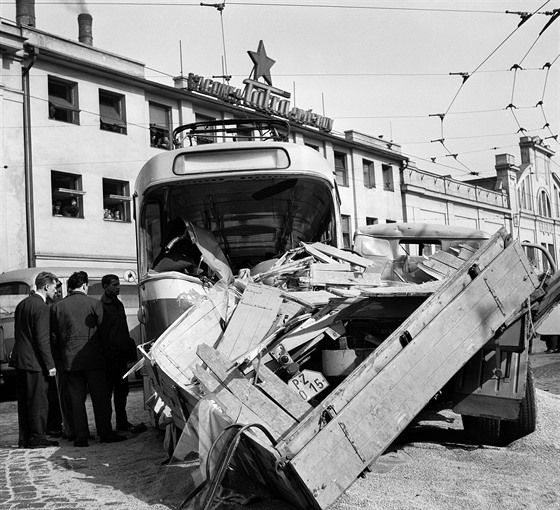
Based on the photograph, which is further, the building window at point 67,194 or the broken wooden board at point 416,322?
the building window at point 67,194

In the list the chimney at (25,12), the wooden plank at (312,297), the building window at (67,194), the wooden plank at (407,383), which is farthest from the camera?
the chimney at (25,12)

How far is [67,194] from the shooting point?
25.5 metres

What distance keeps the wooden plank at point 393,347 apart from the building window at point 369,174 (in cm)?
3475

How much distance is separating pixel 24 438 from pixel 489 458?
483cm

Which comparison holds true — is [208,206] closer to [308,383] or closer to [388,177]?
[308,383]

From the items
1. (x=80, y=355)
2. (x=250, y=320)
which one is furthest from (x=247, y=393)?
(x=80, y=355)

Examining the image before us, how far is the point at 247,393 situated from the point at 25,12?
1029 inches

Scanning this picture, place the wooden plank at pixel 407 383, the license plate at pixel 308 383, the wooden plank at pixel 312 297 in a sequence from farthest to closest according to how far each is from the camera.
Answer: the wooden plank at pixel 312 297 < the license plate at pixel 308 383 < the wooden plank at pixel 407 383

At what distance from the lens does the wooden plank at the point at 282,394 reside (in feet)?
16.0

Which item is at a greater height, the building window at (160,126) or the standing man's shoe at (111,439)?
the building window at (160,126)

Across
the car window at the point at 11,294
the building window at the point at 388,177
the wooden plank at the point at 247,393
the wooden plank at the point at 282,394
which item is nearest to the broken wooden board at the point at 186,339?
the wooden plank at the point at 247,393

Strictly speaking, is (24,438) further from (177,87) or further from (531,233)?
(531,233)

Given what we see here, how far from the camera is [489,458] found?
5977 millimetres

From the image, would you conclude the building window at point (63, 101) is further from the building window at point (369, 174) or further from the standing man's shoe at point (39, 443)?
the standing man's shoe at point (39, 443)
